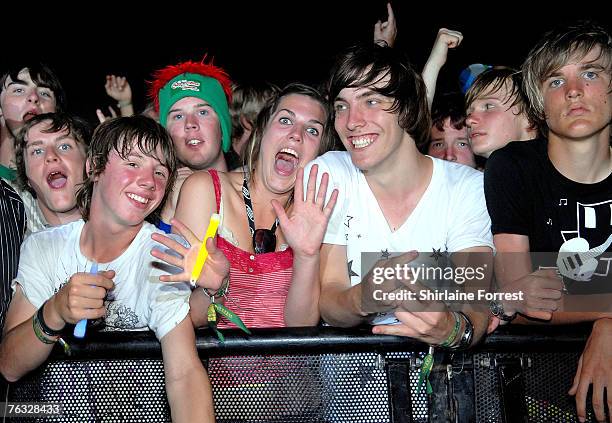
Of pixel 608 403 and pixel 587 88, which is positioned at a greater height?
pixel 587 88

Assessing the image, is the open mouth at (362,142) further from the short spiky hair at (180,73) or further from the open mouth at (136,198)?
the short spiky hair at (180,73)

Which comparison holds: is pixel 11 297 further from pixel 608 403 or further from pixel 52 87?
pixel 608 403

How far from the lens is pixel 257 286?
2656mm

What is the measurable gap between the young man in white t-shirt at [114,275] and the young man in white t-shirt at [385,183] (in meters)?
0.56

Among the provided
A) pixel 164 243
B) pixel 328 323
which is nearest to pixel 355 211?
pixel 328 323

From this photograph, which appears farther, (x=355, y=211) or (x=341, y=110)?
(x=341, y=110)

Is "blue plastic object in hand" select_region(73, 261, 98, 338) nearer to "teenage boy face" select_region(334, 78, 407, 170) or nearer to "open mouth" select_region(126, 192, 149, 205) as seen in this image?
"open mouth" select_region(126, 192, 149, 205)

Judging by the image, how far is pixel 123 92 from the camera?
4.88 metres

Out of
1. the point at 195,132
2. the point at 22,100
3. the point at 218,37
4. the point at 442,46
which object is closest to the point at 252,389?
the point at 195,132

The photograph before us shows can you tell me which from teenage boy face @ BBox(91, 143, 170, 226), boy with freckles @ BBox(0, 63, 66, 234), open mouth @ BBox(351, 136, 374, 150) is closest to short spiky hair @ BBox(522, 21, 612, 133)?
open mouth @ BBox(351, 136, 374, 150)

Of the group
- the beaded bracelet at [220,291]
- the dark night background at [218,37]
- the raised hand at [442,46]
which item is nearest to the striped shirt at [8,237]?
the beaded bracelet at [220,291]

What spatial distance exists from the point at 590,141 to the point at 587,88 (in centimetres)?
18

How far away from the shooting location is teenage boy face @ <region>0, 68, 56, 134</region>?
3660 millimetres

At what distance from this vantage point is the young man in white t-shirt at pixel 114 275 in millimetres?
1947
